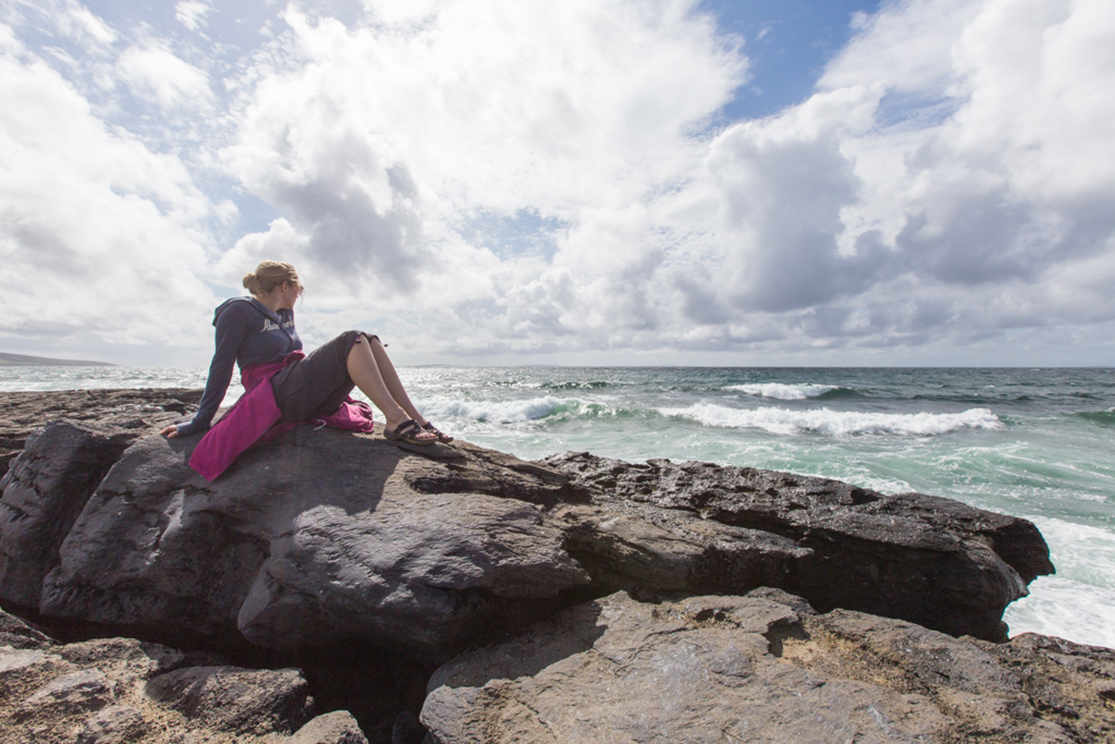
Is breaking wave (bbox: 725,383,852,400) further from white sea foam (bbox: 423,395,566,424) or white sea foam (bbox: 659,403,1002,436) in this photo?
white sea foam (bbox: 423,395,566,424)

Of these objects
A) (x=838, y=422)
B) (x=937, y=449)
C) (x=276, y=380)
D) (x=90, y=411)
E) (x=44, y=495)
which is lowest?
(x=937, y=449)

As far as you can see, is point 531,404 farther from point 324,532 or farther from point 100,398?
point 324,532

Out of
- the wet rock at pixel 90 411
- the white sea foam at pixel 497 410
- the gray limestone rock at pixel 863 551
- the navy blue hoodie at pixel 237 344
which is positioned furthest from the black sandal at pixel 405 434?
the white sea foam at pixel 497 410

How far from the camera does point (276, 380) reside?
356 centimetres

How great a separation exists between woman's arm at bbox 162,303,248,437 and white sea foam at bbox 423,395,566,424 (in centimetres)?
1580

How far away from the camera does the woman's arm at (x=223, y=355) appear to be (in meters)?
3.61

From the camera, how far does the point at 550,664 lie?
7.89ft

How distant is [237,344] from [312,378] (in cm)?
66

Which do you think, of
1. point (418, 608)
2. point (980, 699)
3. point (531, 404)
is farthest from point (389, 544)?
point (531, 404)

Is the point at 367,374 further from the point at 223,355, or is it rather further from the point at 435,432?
the point at 223,355

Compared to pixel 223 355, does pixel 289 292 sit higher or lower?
higher

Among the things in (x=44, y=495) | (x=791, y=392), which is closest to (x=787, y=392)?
(x=791, y=392)

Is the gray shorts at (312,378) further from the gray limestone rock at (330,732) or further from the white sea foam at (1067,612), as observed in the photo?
the white sea foam at (1067,612)

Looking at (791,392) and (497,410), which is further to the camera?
(791,392)
